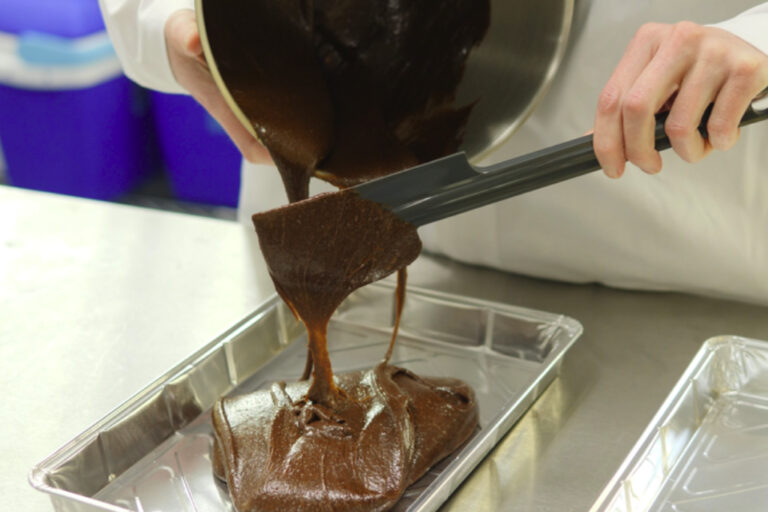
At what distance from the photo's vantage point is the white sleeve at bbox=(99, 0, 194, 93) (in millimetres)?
1396

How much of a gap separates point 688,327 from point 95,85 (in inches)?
121

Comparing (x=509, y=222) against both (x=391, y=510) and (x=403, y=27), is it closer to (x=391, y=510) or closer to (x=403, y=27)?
(x=403, y=27)

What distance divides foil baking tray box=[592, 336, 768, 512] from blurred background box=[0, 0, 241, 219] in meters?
2.90

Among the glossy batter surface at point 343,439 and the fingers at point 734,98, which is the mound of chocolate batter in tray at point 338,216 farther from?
the fingers at point 734,98

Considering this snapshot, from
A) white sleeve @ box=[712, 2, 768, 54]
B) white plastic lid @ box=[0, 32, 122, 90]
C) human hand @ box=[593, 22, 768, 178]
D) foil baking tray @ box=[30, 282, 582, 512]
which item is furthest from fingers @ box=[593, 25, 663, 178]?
white plastic lid @ box=[0, 32, 122, 90]

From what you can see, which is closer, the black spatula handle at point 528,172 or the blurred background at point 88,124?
the black spatula handle at point 528,172

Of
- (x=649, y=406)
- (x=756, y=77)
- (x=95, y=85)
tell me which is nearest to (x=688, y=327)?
(x=649, y=406)

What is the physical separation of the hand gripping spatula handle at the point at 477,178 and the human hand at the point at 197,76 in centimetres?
36

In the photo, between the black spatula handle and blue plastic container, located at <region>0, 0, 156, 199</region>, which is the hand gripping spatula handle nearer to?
the black spatula handle

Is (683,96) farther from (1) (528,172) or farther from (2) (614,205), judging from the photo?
(2) (614,205)

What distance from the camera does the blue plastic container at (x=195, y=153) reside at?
3859 mm

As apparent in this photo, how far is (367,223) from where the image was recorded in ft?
3.33

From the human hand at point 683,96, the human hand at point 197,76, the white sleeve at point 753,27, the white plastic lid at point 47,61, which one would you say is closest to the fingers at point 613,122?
the human hand at point 683,96

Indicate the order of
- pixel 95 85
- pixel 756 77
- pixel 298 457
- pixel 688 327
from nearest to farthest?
pixel 756 77 → pixel 298 457 → pixel 688 327 → pixel 95 85
